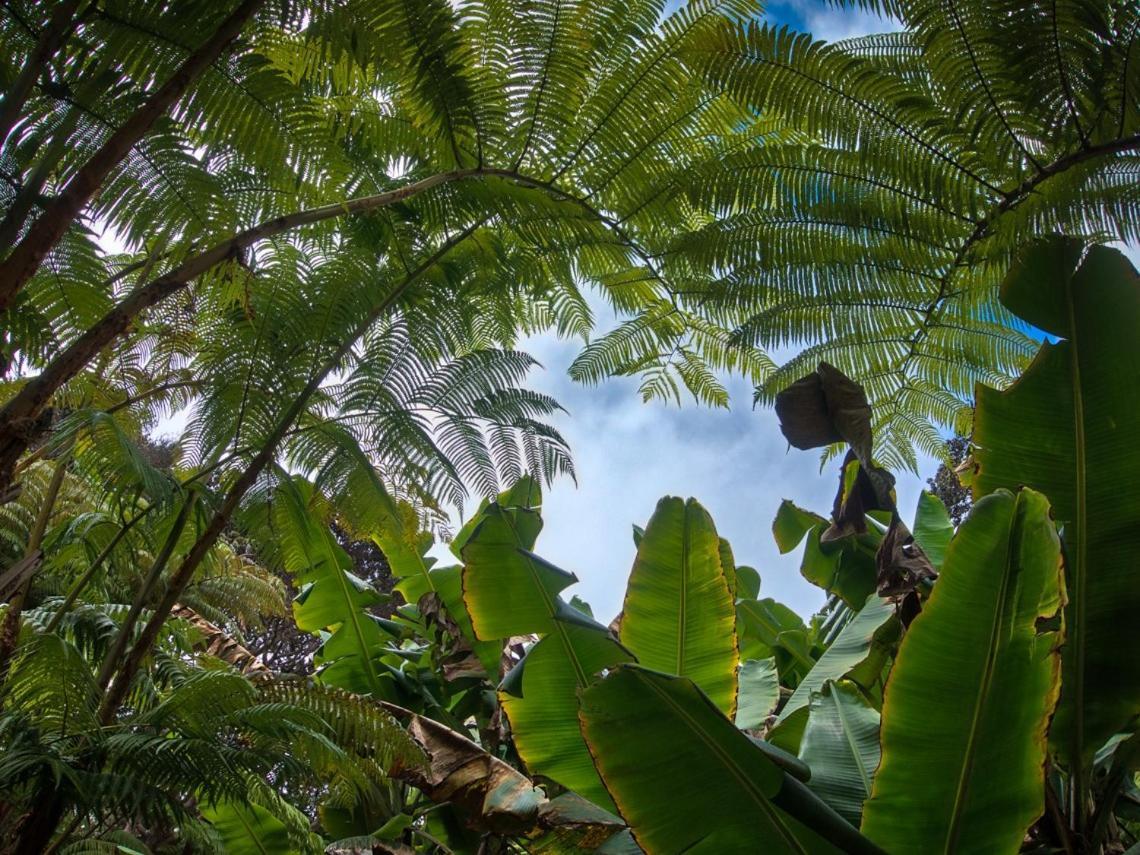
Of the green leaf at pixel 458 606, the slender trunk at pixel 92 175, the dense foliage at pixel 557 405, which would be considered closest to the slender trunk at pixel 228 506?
the dense foliage at pixel 557 405

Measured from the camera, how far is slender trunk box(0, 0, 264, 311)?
1.18 metres

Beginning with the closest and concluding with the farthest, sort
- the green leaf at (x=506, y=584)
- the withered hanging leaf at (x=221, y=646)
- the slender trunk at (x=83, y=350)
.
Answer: the slender trunk at (x=83, y=350), the green leaf at (x=506, y=584), the withered hanging leaf at (x=221, y=646)

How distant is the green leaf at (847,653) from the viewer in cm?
188

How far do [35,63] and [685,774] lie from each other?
1.47 m

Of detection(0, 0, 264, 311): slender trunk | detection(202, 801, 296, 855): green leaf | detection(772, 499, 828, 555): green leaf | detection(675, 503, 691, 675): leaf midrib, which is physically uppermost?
detection(0, 0, 264, 311): slender trunk

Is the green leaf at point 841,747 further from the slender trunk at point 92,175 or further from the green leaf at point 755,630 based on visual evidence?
the slender trunk at point 92,175

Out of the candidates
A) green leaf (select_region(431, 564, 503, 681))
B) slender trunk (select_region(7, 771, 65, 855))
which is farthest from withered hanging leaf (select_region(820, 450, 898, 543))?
slender trunk (select_region(7, 771, 65, 855))

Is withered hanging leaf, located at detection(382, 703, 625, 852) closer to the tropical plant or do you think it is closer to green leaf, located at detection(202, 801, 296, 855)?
green leaf, located at detection(202, 801, 296, 855)

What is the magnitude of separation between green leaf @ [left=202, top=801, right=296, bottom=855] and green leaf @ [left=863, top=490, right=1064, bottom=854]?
2.08 metres

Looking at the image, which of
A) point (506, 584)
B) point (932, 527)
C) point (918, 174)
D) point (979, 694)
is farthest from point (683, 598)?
point (918, 174)

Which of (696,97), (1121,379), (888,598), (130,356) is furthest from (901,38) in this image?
(130,356)

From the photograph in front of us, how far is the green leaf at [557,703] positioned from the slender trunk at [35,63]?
1.36 metres

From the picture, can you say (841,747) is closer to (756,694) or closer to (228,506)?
(756,694)

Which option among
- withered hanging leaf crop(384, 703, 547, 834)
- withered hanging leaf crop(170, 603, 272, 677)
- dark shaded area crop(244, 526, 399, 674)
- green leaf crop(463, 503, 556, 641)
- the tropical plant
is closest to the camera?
withered hanging leaf crop(384, 703, 547, 834)
